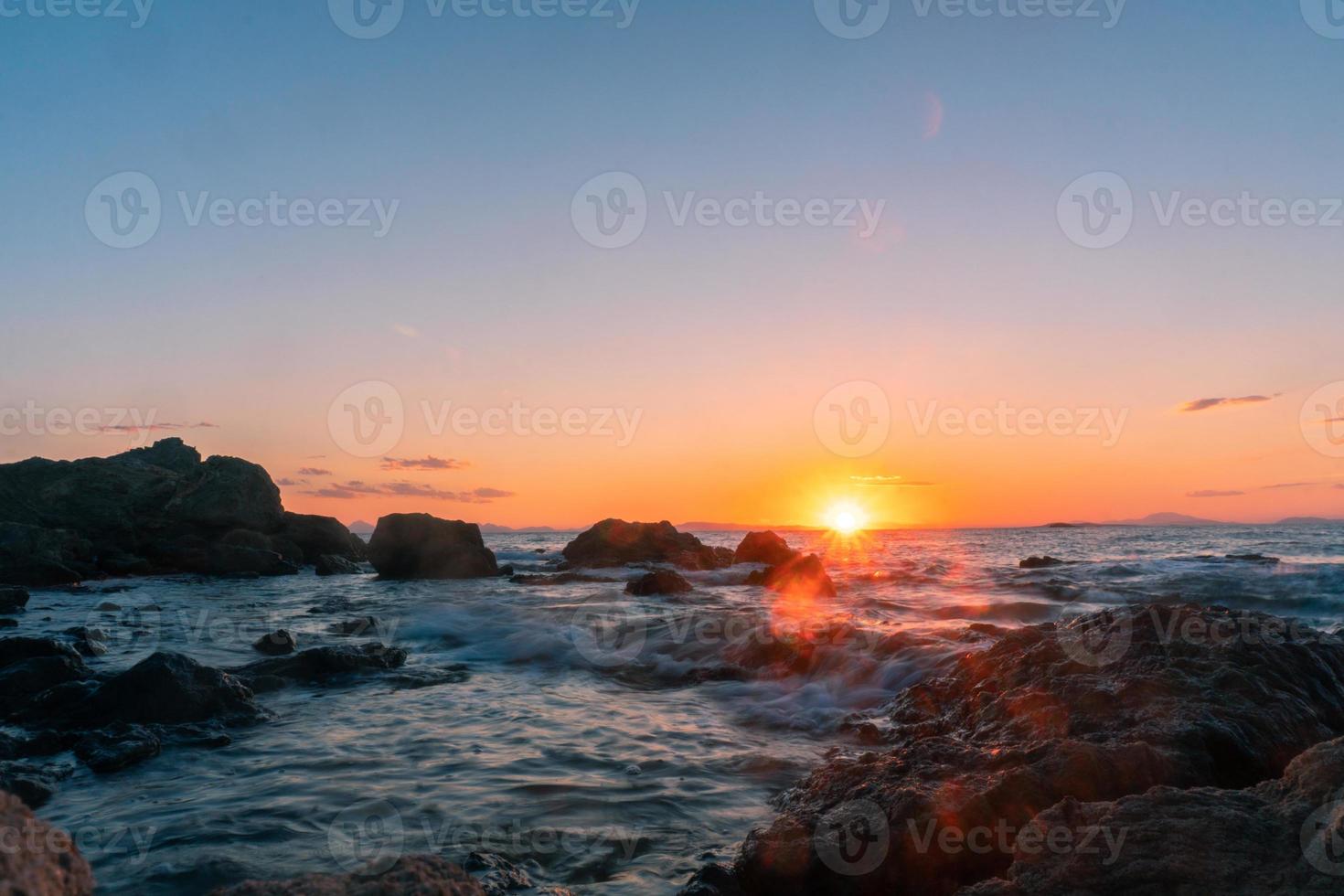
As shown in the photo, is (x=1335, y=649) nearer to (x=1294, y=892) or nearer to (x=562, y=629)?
(x=1294, y=892)

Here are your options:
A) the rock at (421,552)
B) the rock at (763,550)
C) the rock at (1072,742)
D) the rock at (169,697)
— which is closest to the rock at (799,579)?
the rock at (763,550)

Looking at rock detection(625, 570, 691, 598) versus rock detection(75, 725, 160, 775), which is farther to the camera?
rock detection(625, 570, 691, 598)

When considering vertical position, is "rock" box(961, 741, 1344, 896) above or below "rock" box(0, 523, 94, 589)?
above

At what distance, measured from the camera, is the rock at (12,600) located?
1736cm

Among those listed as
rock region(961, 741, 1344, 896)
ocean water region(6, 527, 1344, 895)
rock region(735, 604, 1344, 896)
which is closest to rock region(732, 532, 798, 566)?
ocean water region(6, 527, 1344, 895)

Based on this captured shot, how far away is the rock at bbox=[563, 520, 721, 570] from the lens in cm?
3509

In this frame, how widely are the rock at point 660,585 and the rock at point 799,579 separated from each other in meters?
3.40

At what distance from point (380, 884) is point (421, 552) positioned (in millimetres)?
28528

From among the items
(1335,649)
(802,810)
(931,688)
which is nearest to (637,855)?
(802,810)

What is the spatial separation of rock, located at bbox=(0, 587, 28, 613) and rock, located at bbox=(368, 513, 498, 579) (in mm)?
12158

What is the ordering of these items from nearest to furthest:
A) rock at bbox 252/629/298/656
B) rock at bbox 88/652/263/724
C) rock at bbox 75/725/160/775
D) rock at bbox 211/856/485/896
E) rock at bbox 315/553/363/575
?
rock at bbox 211/856/485/896
rock at bbox 75/725/160/775
rock at bbox 88/652/263/724
rock at bbox 252/629/298/656
rock at bbox 315/553/363/575

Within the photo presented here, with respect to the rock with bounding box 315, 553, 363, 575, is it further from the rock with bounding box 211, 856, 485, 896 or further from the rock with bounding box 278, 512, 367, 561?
the rock with bounding box 211, 856, 485, 896

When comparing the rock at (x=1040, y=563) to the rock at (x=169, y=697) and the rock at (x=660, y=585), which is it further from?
the rock at (x=169, y=697)

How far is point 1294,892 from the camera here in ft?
9.04
